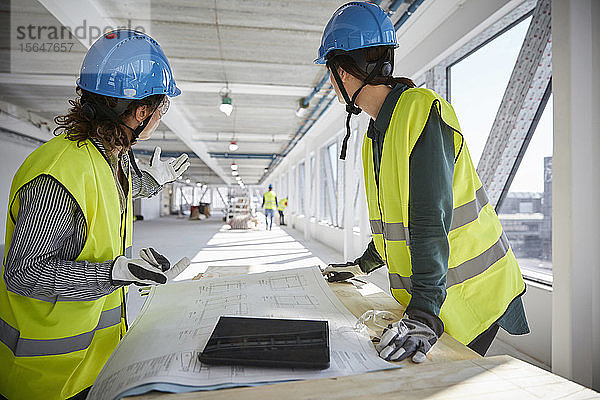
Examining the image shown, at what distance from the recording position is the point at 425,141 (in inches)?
43.0

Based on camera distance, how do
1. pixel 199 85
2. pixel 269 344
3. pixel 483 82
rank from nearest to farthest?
pixel 269 344 → pixel 483 82 → pixel 199 85

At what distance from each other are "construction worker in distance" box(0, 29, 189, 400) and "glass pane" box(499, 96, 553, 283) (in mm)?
2735

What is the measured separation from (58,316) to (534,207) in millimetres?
3229

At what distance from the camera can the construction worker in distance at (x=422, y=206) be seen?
1.04 metres

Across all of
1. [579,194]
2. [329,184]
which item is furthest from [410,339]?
[329,184]

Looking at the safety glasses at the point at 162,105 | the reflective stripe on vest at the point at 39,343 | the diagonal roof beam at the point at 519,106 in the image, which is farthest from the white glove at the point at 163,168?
the diagonal roof beam at the point at 519,106

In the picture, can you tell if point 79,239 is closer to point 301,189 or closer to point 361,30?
point 361,30

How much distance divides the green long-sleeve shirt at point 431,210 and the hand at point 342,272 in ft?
1.68

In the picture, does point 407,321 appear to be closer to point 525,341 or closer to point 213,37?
point 525,341

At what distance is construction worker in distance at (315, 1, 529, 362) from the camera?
41.1 inches

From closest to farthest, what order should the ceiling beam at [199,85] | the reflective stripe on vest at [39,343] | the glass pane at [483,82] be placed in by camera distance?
the reflective stripe on vest at [39,343]
the glass pane at [483,82]
the ceiling beam at [199,85]

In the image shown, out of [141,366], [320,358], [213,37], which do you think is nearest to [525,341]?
[320,358]

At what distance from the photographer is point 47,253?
1053 millimetres

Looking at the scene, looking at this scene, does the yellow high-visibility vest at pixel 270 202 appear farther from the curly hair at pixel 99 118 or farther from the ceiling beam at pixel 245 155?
the curly hair at pixel 99 118
